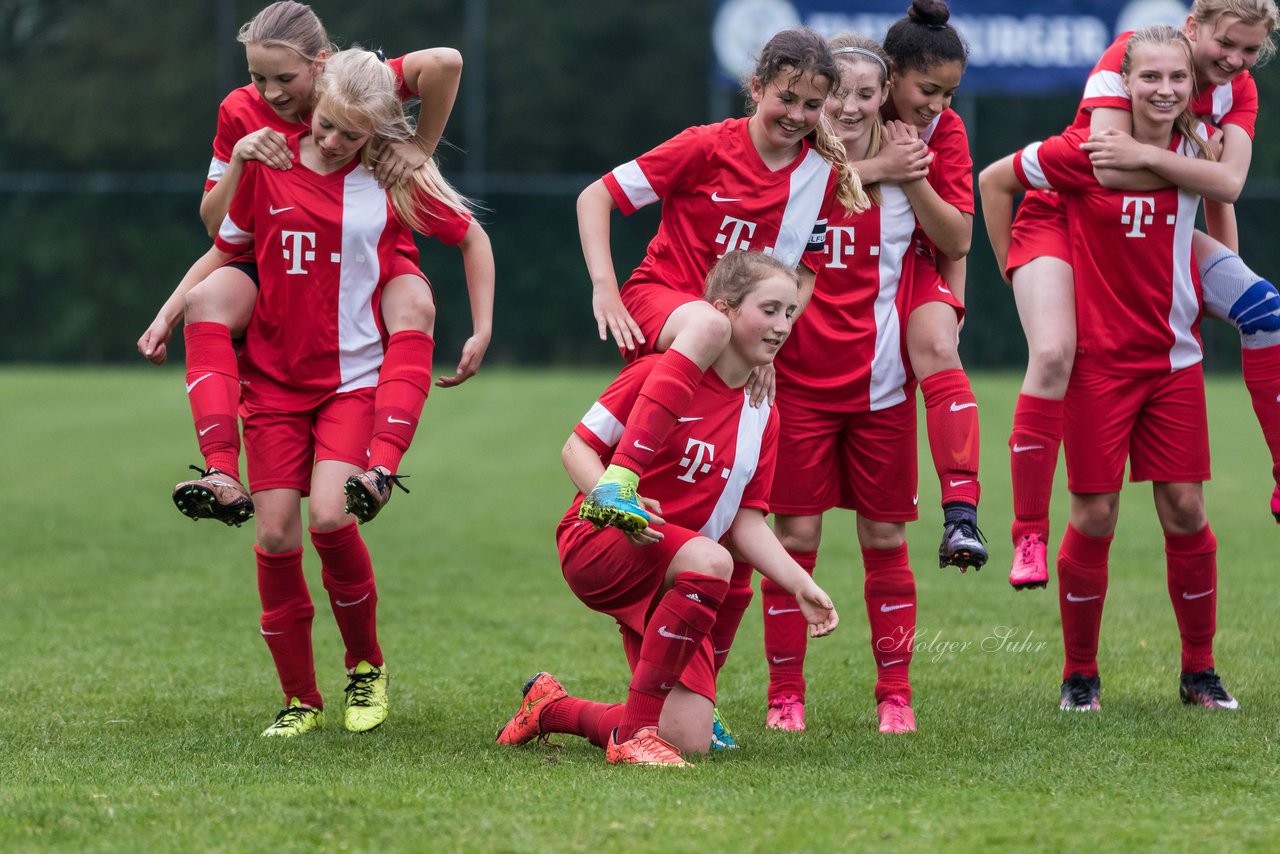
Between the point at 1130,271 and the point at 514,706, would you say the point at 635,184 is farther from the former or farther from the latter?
the point at 514,706

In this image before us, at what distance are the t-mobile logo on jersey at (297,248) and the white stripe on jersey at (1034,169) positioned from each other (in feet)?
7.10

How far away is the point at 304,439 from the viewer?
4.57 meters

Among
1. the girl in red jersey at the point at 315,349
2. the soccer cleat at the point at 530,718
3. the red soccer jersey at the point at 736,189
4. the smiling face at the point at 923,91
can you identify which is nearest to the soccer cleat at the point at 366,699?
the girl in red jersey at the point at 315,349

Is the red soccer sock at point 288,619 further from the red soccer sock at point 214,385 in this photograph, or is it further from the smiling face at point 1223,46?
the smiling face at point 1223,46

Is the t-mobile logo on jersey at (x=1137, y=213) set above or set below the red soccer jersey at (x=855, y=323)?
above

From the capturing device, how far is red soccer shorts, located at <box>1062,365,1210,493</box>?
4.79m

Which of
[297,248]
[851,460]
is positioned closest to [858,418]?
[851,460]

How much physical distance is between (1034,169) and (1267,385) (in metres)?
0.97

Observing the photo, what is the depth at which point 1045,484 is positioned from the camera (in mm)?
4824

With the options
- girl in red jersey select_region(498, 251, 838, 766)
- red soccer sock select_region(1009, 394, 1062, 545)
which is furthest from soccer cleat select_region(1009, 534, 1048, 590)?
girl in red jersey select_region(498, 251, 838, 766)

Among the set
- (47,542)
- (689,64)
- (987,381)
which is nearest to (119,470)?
(47,542)

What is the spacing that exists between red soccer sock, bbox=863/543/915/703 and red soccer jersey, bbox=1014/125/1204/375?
84cm

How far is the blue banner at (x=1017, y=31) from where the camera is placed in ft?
66.6

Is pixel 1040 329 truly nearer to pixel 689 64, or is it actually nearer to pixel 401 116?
pixel 401 116
